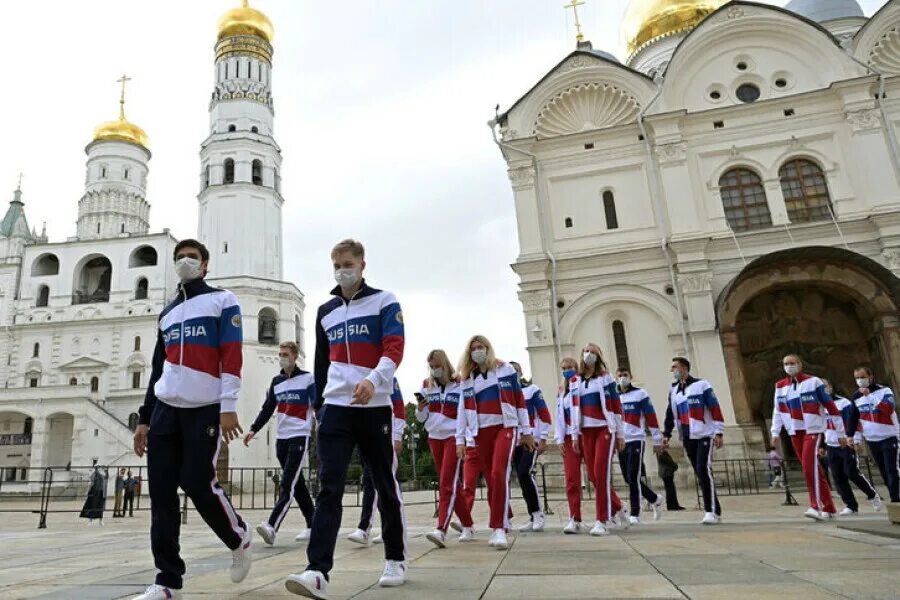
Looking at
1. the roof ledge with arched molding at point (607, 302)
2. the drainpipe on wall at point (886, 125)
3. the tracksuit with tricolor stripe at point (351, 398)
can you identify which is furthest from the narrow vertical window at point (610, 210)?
the tracksuit with tricolor stripe at point (351, 398)

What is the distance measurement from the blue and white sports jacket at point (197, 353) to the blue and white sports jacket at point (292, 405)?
3.21m

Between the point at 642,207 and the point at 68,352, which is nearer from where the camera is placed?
the point at 642,207

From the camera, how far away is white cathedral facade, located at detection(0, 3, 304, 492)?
4372cm

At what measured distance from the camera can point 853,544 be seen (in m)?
5.19

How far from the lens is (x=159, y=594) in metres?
3.40

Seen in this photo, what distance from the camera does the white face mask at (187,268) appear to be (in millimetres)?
4277

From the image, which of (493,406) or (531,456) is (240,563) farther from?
(531,456)

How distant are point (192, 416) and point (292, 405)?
12.0 ft

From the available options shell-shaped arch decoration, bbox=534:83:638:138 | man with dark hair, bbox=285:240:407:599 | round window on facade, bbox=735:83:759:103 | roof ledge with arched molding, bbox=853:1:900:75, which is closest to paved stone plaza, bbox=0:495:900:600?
man with dark hair, bbox=285:240:407:599

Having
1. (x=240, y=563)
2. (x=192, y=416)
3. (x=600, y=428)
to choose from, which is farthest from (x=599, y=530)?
(x=192, y=416)

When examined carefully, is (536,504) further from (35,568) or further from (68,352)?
(68,352)

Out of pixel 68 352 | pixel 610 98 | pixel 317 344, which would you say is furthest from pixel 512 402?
pixel 68 352

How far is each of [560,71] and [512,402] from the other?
20174 mm

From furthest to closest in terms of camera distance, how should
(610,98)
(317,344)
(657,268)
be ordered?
(610,98), (657,268), (317,344)
